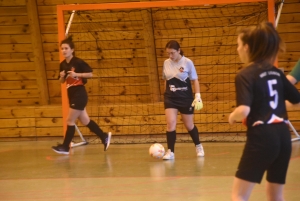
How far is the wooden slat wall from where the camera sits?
10.3 meters

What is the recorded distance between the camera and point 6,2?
10820 millimetres

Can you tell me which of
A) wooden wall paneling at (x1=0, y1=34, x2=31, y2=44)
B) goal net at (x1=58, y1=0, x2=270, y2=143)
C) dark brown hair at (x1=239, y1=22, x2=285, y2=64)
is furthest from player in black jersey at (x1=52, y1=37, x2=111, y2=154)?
dark brown hair at (x1=239, y1=22, x2=285, y2=64)

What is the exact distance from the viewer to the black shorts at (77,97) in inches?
338

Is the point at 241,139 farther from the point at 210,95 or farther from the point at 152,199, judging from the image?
the point at 152,199

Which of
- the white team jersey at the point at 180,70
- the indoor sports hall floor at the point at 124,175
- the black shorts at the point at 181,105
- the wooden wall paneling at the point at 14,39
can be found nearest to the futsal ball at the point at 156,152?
the indoor sports hall floor at the point at 124,175

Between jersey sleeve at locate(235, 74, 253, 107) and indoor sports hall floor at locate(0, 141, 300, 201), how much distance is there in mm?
2051

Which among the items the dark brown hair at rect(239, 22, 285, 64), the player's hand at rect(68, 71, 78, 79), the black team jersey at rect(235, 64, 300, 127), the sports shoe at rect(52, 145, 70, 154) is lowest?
the sports shoe at rect(52, 145, 70, 154)

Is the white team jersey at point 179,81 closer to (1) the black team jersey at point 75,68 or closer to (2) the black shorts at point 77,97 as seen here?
(1) the black team jersey at point 75,68

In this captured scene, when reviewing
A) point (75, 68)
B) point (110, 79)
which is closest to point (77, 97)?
point (75, 68)

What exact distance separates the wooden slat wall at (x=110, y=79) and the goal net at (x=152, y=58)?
0.02m

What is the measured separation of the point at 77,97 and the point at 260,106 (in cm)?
529

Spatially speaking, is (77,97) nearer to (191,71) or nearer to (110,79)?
(191,71)

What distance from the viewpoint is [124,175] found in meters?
6.81

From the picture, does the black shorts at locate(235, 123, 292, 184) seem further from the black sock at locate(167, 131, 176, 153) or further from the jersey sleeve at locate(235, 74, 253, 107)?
the black sock at locate(167, 131, 176, 153)
